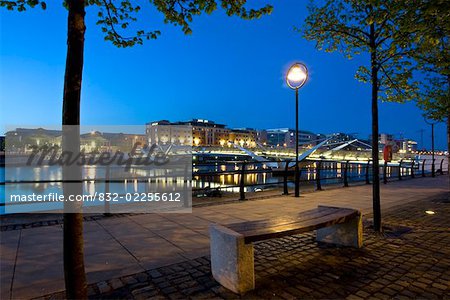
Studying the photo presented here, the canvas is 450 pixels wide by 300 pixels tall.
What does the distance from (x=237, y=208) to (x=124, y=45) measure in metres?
5.11

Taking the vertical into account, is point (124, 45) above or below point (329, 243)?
above

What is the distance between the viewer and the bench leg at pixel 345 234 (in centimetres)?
485

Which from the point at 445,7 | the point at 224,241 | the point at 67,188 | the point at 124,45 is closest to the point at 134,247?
the point at 224,241

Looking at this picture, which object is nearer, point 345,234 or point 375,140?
point 345,234

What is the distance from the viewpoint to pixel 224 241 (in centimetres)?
346

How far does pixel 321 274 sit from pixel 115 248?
10.5 ft

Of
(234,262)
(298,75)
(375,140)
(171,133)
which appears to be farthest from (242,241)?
(171,133)

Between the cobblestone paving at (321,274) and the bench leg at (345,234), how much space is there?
18 centimetres

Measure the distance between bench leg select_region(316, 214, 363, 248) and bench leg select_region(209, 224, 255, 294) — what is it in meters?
2.28

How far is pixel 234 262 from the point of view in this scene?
11.0 ft

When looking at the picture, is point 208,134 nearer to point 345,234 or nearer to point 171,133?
point 171,133

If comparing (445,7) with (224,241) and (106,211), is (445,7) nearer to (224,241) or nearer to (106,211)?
(224,241)

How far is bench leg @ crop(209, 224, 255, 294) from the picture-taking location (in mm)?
3322

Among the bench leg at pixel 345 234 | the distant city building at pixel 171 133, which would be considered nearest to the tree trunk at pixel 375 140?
the bench leg at pixel 345 234
